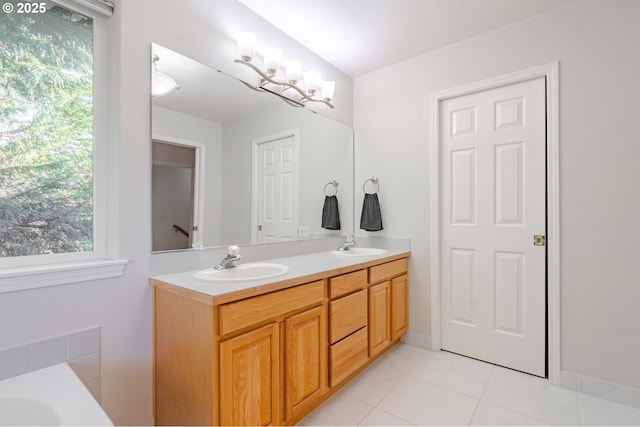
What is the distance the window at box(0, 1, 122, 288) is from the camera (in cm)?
121

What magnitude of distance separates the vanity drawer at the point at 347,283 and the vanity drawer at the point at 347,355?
11.1 inches

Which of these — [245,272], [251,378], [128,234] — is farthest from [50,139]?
[251,378]

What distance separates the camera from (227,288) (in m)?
1.25

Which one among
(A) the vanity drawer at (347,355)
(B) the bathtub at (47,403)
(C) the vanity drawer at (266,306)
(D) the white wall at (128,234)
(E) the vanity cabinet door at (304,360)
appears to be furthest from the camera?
(A) the vanity drawer at (347,355)

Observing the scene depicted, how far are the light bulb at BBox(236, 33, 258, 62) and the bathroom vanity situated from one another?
1.28 meters

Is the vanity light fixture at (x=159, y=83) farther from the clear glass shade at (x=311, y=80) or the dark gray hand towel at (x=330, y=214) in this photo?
the dark gray hand towel at (x=330, y=214)

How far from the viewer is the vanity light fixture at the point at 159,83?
59.3 inches

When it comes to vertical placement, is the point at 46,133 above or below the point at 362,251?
above

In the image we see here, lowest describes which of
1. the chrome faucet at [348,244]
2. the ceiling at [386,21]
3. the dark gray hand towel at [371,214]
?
the chrome faucet at [348,244]

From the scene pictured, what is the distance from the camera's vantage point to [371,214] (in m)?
→ 2.67

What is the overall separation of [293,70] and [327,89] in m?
0.39

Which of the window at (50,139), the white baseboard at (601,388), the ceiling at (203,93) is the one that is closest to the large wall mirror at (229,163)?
the ceiling at (203,93)

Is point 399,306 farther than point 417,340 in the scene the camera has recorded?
No

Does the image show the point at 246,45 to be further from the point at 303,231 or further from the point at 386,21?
the point at 303,231
